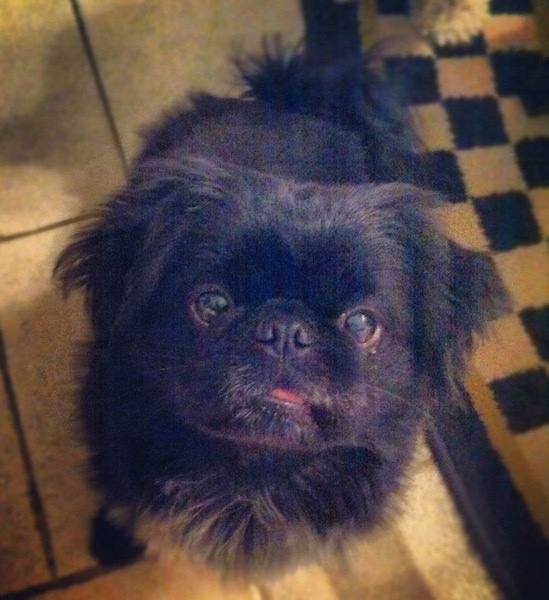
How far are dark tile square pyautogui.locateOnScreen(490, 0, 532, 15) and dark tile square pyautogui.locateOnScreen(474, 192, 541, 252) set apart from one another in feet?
0.84

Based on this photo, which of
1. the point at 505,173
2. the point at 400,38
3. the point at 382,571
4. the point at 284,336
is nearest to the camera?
the point at 284,336

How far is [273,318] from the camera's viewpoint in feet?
1.82

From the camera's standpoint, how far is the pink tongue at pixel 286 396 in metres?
0.57

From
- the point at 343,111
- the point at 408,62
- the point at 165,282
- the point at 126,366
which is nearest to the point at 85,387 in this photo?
the point at 126,366

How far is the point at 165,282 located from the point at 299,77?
41cm

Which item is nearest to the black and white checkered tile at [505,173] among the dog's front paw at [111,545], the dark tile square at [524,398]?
the dark tile square at [524,398]

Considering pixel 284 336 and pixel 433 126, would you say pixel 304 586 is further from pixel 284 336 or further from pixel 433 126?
pixel 433 126

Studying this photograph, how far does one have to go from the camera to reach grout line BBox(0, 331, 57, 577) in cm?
89

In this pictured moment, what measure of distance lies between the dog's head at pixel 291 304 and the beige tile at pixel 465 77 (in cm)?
15

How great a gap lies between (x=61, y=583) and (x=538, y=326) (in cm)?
70

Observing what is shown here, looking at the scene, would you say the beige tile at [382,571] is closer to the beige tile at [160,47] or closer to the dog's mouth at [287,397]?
the dog's mouth at [287,397]

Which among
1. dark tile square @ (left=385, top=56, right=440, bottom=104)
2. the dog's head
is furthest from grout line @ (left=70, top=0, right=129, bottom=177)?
dark tile square @ (left=385, top=56, right=440, bottom=104)

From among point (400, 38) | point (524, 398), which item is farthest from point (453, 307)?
point (400, 38)

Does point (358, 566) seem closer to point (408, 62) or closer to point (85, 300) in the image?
point (85, 300)
